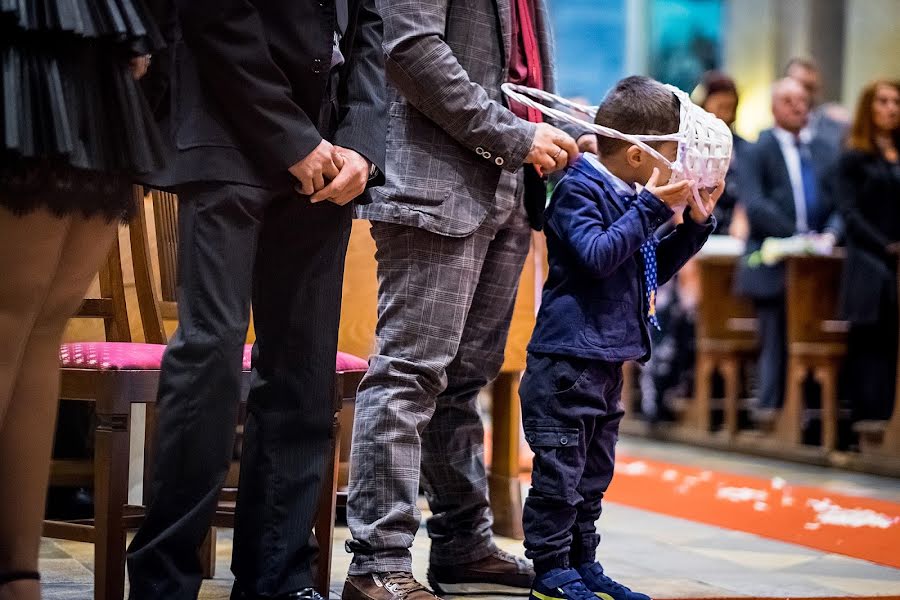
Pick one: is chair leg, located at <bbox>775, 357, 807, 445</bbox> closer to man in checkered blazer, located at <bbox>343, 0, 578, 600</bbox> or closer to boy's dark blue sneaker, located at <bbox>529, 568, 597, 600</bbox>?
man in checkered blazer, located at <bbox>343, 0, 578, 600</bbox>

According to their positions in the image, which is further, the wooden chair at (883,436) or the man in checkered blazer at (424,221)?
the wooden chair at (883,436)

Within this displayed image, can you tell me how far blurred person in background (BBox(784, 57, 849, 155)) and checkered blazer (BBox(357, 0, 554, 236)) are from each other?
448 cm

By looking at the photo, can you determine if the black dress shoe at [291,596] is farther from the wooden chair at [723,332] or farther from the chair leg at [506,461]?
the wooden chair at [723,332]

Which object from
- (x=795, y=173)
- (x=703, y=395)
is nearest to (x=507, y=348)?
(x=795, y=173)

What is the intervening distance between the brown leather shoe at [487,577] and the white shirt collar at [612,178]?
846 millimetres

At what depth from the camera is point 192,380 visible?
194 cm

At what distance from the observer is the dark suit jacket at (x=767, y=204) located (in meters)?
6.25

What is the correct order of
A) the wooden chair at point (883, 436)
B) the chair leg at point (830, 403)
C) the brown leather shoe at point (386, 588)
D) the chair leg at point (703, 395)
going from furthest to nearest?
1. the chair leg at point (703, 395)
2. the chair leg at point (830, 403)
3. the wooden chair at point (883, 436)
4. the brown leather shoe at point (386, 588)

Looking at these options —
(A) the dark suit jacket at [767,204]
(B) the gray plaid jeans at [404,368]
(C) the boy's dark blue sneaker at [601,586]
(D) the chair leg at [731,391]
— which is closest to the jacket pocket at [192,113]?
(B) the gray plaid jeans at [404,368]

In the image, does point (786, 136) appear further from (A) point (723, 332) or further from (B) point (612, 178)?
(B) point (612, 178)

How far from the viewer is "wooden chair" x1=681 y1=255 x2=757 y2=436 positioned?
669 cm

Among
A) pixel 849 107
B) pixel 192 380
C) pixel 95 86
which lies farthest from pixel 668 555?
pixel 849 107

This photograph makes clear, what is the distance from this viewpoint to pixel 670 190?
2.52 metres

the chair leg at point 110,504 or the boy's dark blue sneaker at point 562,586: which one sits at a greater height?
the chair leg at point 110,504
